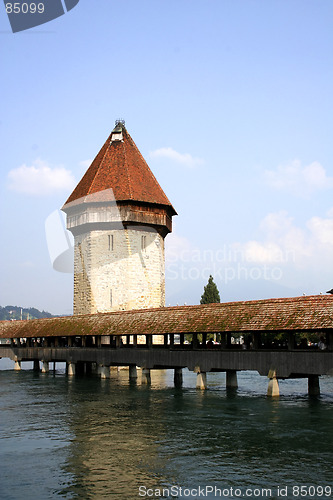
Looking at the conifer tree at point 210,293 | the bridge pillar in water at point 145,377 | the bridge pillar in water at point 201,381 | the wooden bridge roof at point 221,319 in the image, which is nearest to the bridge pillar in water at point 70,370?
the wooden bridge roof at point 221,319

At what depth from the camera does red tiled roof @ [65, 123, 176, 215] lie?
132ft

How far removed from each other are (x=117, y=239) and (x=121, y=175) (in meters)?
4.50

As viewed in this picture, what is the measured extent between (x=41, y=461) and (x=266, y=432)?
5.67 metres

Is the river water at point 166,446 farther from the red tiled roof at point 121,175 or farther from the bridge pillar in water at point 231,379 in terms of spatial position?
the red tiled roof at point 121,175

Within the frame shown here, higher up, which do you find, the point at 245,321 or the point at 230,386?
the point at 245,321

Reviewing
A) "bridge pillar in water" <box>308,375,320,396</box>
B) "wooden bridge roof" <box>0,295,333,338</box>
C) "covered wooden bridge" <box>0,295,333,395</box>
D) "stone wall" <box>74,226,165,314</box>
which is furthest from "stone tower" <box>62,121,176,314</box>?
"bridge pillar in water" <box>308,375,320,396</box>

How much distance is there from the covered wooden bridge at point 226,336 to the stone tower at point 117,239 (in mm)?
6223

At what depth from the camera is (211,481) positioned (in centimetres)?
1095

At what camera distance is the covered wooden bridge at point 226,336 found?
1977 cm

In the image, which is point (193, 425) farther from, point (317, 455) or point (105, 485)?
point (105, 485)

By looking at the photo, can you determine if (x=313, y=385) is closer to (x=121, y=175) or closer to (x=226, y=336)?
(x=226, y=336)

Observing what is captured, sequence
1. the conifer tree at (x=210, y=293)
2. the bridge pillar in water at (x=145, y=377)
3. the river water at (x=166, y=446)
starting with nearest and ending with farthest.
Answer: the river water at (x=166, y=446) < the bridge pillar in water at (x=145, y=377) < the conifer tree at (x=210, y=293)

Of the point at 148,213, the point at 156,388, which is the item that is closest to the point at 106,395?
the point at 156,388

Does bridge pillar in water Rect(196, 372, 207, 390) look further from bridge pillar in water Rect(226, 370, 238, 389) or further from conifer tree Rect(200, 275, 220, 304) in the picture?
conifer tree Rect(200, 275, 220, 304)
